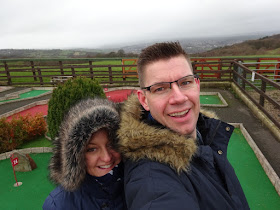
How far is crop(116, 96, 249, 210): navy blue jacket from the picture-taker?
102cm

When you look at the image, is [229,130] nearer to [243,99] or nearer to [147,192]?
[147,192]

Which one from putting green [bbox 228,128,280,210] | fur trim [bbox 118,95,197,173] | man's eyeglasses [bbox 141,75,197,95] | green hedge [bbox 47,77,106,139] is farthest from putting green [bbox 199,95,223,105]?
fur trim [bbox 118,95,197,173]

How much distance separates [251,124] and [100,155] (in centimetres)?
576

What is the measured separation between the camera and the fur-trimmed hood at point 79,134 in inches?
61.2

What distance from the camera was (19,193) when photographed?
377 cm

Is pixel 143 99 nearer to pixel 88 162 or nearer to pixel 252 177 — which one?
pixel 88 162

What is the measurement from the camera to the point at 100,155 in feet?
5.62

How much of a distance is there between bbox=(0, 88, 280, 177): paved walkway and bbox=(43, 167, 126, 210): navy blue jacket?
3.57 meters

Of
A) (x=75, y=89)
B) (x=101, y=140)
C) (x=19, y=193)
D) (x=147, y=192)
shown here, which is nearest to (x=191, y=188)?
(x=147, y=192)

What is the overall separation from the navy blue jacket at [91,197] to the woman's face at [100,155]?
0.10 m

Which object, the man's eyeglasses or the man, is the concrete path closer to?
the man

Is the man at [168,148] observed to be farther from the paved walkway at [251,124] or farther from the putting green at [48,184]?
the paved walkway at [251,124]

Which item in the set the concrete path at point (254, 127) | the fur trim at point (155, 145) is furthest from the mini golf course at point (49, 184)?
the fur trim at point (155, 145)

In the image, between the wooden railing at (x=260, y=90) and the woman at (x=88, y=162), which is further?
the wooden railing at (x=260, y=90)
